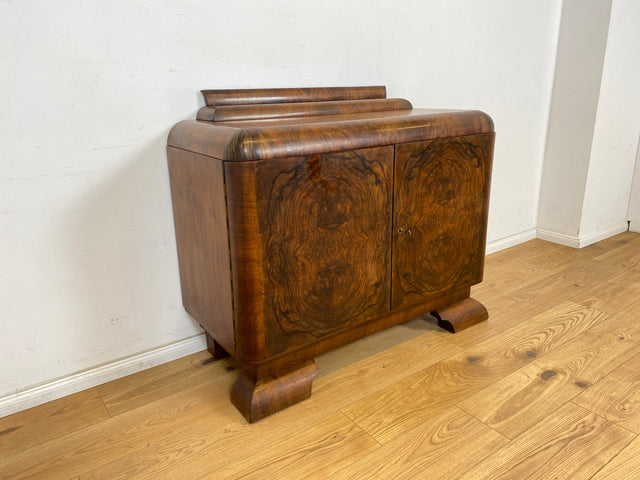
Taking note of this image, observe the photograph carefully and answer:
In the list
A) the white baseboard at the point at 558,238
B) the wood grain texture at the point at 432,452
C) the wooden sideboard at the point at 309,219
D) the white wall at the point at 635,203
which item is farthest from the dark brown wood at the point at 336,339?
the white wall at the point at 635,203

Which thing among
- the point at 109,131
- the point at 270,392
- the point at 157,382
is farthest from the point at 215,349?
the point at 109,131

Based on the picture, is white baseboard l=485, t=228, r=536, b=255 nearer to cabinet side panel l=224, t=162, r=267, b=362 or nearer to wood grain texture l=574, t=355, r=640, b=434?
wood grain texture l=574, t=355, r=640, b=434

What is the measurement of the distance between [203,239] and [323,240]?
0.94 ft

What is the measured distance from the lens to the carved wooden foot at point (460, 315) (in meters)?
Result: 1.55

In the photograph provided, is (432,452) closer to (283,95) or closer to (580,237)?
(283,95)

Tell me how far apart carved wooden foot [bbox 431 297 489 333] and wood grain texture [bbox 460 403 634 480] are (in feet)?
1.44

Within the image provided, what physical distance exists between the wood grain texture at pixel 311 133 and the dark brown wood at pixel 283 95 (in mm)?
127

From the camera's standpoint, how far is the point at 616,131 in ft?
7.41

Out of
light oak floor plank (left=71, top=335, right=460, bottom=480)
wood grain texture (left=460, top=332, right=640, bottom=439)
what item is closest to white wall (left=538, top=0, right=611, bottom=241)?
wood grain texture (left=460, top=332, right=640, bottom=439)

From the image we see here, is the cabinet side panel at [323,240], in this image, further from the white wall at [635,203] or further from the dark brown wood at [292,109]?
the white wall at [635,203]

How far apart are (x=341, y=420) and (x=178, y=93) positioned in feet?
2.99

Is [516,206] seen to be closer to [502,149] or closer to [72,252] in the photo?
[502,149]

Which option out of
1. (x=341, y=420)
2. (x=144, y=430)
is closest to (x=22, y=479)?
(x=144, y=430)

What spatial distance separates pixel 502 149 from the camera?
7.00 feet
